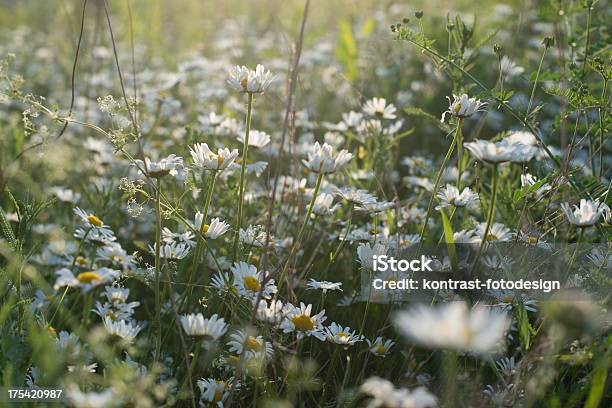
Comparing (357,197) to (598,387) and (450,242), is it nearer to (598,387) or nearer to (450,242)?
(450,242)

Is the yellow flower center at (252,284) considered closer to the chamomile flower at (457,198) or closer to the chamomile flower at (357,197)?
the chamomile flower at (357,197)

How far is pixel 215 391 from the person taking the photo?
137 centimetres

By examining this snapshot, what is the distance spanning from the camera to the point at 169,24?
18.9ft

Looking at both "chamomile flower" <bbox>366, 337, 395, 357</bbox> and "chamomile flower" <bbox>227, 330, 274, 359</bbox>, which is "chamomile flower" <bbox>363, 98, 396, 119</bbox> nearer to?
"chamomile flower" <bbox>366, 337, 395, 357</bbox>

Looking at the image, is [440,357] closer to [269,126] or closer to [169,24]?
[269,126]

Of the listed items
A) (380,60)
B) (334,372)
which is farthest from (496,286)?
(380,60)

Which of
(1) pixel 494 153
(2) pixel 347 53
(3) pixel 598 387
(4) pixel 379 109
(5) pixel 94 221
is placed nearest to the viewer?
(3) pixel 598 387

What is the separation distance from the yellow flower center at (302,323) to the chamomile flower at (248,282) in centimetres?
8

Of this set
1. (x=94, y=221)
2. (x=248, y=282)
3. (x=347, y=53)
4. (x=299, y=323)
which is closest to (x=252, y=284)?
(x=248, y=282)

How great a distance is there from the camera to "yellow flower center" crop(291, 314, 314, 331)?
1.47 metres

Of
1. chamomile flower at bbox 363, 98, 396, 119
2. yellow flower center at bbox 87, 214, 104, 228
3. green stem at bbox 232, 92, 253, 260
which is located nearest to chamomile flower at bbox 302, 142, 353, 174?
green stem at bbox 232, 92, 253, 260

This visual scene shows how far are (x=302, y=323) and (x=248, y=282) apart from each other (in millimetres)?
151

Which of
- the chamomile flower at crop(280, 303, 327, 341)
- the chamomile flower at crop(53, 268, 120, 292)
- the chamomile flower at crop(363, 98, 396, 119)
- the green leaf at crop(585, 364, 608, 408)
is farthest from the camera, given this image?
the chamomile flower at crop(363, 98, 396, 119)

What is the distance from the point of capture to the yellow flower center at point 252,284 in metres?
1.50
